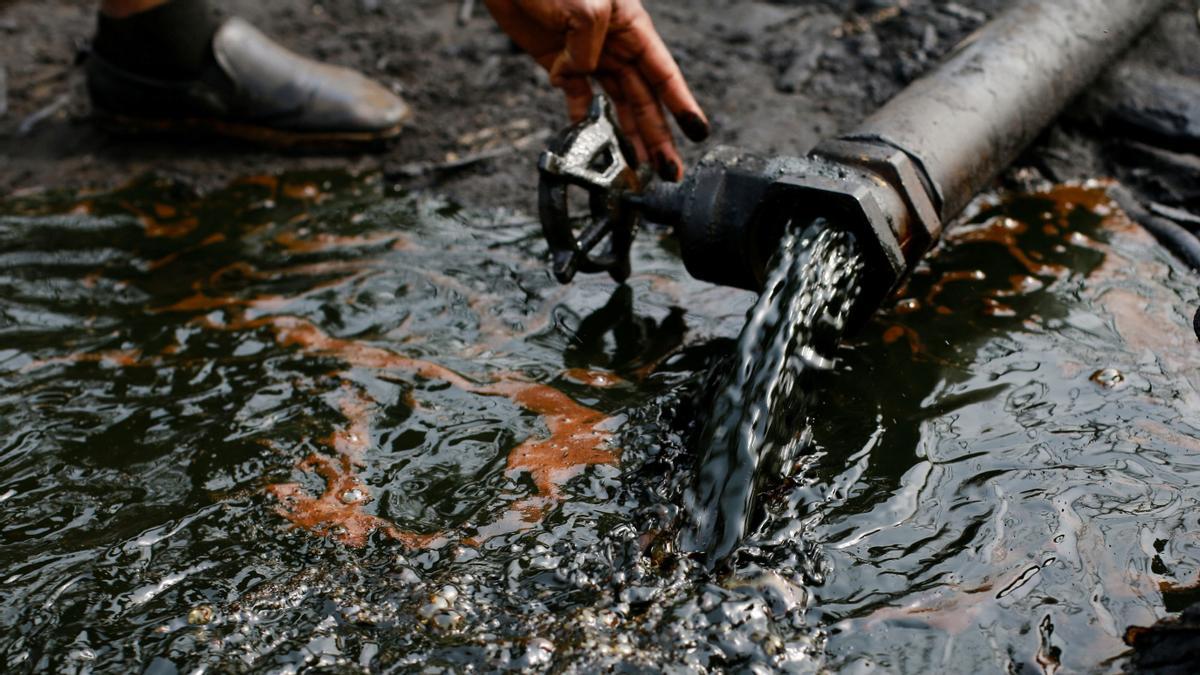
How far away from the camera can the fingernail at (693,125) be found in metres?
3.36

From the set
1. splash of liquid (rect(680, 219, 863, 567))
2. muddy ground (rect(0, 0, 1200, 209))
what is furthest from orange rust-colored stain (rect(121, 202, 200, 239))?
splash of liquid (rect(680, 219, 863, 567))

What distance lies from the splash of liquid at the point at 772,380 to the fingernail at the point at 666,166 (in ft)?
2.79

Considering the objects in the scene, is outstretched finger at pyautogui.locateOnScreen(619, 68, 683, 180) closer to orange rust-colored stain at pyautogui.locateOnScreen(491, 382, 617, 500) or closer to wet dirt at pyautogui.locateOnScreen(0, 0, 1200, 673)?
wet dirt at pyautogui.locateOnScreen(0, 0, 1200, 673)

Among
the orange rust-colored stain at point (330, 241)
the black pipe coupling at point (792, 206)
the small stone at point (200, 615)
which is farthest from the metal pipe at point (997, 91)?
the small stone at point (200, 615)

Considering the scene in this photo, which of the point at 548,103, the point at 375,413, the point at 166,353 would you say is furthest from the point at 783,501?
the point at 548,103

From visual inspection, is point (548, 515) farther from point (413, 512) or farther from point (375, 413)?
point (375, 413)

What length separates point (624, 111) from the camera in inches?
139

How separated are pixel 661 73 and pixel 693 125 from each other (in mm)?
205

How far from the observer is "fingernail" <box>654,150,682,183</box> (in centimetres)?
352

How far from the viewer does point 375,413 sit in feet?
9.53

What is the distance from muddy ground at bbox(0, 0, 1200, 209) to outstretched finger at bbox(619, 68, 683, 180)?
77 cm

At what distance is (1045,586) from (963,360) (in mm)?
928

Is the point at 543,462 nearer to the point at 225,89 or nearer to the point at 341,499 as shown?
the point at 341,499

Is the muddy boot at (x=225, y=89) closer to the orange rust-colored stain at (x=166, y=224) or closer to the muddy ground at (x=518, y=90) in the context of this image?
the muddy ground at (x=518, y=90)
